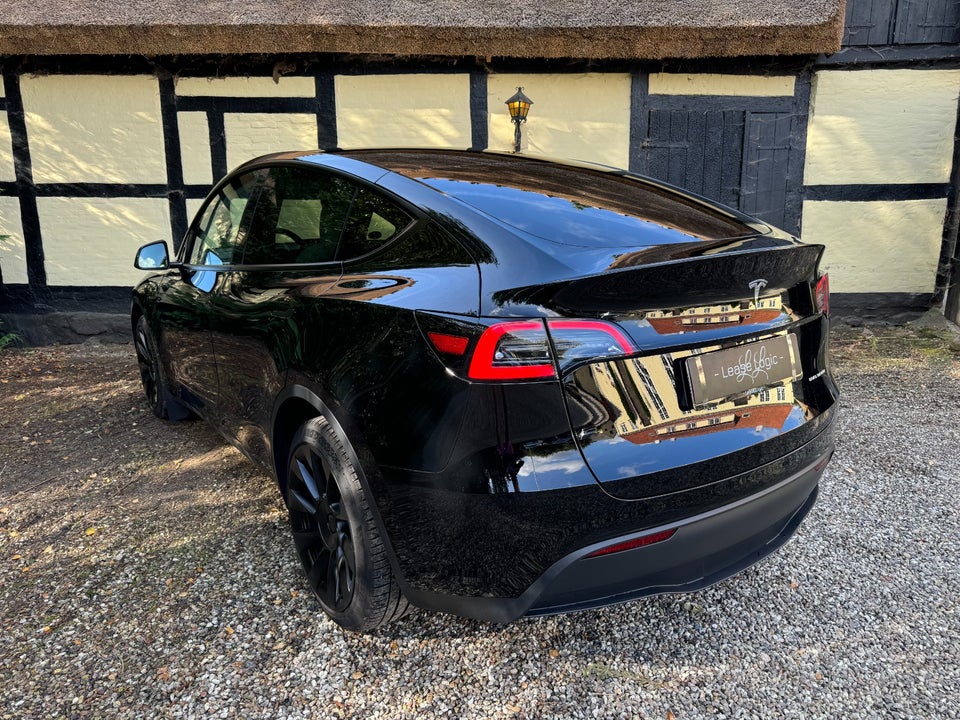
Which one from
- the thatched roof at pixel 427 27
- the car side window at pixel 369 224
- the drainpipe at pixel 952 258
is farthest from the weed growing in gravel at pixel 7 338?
the drainpipe at pixel 952 258

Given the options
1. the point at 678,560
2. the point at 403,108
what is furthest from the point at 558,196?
the point at 403,108

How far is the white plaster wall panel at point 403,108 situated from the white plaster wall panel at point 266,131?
0.31 m

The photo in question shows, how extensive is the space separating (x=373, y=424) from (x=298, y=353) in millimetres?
475

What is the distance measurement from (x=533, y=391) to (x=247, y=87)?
6008mm

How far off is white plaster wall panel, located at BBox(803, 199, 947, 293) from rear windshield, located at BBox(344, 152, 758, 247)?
197 inches

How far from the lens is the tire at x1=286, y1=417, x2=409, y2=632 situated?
6.16 ft

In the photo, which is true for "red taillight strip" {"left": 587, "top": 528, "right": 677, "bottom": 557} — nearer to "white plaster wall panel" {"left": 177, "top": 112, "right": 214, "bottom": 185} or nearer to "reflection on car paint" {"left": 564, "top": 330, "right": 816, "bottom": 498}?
"reflection on car paint" {"left": 564, "top": 330, "right": 816, "bottom": 498}

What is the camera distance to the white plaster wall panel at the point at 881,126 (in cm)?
632

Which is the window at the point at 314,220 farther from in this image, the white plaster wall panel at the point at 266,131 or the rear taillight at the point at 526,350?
the white plaster wall panel at the point at 266,131

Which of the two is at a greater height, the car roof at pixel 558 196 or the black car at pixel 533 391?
the car roof at pixel 558 196

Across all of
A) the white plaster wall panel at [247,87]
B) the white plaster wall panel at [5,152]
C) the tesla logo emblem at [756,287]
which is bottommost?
the tesla logo emblem at [756,287]

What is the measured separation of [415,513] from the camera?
5.59 feet

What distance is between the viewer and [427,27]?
586 centimetres

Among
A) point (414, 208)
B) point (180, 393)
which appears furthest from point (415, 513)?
point (180, 393)
